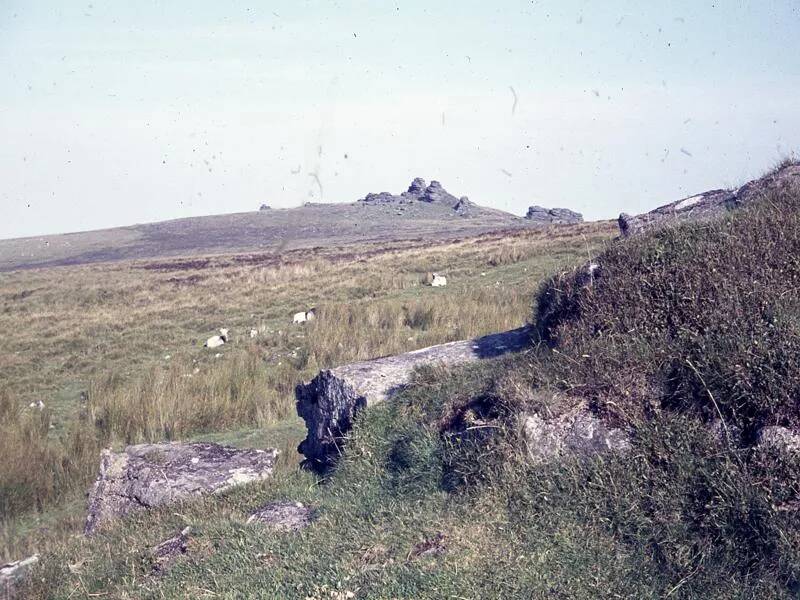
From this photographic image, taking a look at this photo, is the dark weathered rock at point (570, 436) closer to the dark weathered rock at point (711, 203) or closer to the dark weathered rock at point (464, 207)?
the dark weathered rock at point (711, 203)

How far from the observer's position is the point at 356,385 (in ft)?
22.3

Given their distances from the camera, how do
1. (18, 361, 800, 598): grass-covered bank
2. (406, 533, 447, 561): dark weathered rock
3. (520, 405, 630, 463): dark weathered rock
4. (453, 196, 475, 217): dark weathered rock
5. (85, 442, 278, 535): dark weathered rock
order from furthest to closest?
(453, 196, 475, 217): dark weathered rock, (85, 442, 278, 535): dark weathered rock, (520, 405, 630, 463): dark weathered rock, (406, 533, 447, 561): dark weathered rock, (18, 361, 800, 598): grass-covered bank

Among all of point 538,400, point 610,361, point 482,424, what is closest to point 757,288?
point 610,361

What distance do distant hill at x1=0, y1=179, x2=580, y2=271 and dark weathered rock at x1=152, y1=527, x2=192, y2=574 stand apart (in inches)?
2707

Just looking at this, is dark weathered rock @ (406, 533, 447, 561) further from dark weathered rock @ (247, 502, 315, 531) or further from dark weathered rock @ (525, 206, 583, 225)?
dark weathered rock @ (525, 206, 583, 225)

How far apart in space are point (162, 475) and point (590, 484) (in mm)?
3953

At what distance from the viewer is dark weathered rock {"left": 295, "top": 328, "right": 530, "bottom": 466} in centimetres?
668

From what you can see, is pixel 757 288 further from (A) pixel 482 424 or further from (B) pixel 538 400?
(A) pixel 482 424

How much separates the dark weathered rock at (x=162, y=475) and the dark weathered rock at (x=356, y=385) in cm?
53

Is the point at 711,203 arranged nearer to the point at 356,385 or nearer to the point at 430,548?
the point at 356,385

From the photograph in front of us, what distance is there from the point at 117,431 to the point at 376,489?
6093mm

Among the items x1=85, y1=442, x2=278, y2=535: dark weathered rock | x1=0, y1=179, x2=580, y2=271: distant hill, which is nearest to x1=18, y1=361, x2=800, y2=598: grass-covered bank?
x1=85, y1=442, x2=278, y2=535: dark weathered rock

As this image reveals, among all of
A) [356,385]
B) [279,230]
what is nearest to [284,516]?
[356,385]

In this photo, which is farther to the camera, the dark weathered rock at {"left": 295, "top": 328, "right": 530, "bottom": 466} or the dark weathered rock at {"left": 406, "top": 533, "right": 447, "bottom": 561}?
the dark weathered rock at {"left": 295, "top": 328, "right": 530, "bottom": 466}
